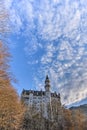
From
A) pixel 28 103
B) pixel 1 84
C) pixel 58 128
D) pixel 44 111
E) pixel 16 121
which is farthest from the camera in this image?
pixel 28 103

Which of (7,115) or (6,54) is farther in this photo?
(7,115)

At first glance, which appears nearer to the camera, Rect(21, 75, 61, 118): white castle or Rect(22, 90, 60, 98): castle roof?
Rect(21, 75, 61, 118): white castle

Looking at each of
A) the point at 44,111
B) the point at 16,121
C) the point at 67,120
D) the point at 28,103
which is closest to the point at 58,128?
the point at 67,120

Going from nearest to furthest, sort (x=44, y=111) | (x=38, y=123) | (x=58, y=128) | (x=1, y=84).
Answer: (x=1, y=84), (x=38, y=123), (x=58, y=128), (x=44, y=111)

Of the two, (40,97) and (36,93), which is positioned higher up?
(36,93)

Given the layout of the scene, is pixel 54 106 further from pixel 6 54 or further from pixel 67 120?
pixel 6 54

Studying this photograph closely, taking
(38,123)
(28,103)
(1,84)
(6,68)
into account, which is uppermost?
(28,103)

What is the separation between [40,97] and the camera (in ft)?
389

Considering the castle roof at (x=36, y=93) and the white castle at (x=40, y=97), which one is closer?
the white castle at (x=40, y=97)

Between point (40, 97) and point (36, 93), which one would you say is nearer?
point (40, 97)

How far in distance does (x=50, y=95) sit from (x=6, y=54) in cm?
9991

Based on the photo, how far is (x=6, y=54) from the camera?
19.6 meters

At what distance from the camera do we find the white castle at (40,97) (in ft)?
370

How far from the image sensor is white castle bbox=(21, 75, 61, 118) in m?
113
